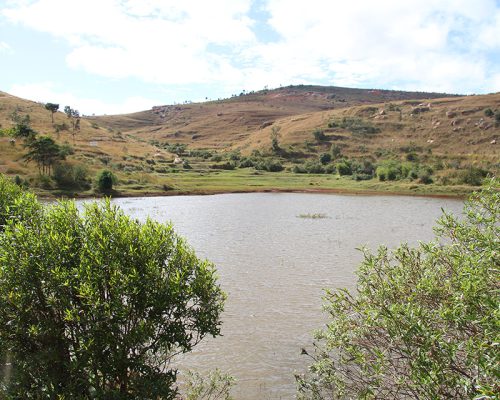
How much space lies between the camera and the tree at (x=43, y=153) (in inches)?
3329

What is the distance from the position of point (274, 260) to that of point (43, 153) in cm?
6844

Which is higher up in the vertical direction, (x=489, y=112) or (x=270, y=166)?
(x=489, y=112)

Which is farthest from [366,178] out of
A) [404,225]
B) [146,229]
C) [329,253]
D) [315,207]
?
[146,229]

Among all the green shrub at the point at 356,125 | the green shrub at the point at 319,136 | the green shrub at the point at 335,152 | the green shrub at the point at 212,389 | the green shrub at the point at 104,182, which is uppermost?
the green shrub at the point at 356,125

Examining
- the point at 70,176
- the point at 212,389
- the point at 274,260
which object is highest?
the point at 70,176

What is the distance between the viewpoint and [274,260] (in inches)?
1362

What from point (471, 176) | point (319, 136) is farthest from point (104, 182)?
point (319, 136)

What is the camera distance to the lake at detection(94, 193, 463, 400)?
57.0 feet

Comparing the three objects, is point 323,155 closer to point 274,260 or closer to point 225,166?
point 225,166

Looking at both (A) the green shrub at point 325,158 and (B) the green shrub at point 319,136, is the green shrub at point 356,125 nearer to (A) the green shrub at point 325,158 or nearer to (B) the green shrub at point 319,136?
(B) the green shrub at point 319,136

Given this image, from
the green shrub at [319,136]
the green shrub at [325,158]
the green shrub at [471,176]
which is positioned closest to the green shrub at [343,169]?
the green shrub at [325,158]

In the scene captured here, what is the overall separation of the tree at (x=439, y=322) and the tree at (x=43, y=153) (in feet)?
282

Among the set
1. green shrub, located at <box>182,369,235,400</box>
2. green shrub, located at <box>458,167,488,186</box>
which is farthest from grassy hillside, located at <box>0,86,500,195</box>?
green shrub, located at <box>182,369,235,400</box>

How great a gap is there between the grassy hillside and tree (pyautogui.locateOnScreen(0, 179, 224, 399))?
7570 centimetres
